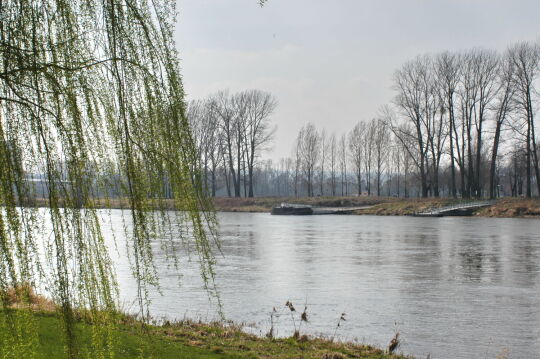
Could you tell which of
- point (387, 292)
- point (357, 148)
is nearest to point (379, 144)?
point (357, 148)

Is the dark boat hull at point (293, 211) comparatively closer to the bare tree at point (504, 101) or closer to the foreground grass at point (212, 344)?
the bare tree at point (504, 101)

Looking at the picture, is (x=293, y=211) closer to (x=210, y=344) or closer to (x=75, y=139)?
(x=210, y=344)

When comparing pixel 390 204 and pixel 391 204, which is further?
pixel 390 204

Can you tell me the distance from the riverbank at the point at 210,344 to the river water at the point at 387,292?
0.69 metres

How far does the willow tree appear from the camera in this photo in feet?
9.00

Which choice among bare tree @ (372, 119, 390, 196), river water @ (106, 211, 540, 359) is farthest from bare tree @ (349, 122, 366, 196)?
river water @ (106, 211, 540, 359)

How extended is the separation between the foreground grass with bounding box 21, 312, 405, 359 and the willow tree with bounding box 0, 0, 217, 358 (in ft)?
13.2

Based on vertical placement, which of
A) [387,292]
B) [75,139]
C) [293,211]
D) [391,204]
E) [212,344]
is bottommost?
[387,292]

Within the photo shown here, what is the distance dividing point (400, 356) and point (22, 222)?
22.0 feet

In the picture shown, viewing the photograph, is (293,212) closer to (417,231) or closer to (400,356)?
(417,231)

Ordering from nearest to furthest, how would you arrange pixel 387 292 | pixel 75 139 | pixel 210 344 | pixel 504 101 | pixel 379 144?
pixel 75 139
pixel 210 344
pixel 387 292
pixel 504 101
pixel 379 144

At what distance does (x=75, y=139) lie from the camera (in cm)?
274

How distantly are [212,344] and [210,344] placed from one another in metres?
0.04

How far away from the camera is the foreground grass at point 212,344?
6.96 metres
